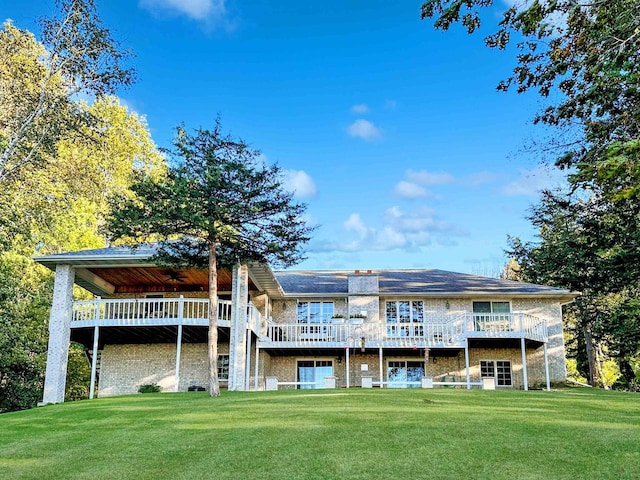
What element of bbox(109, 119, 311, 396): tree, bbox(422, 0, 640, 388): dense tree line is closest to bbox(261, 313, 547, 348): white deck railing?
bbox(109, 119, 311, 396): tree

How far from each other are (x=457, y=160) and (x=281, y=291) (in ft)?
37.0

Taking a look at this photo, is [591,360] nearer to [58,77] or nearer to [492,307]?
[492,307]

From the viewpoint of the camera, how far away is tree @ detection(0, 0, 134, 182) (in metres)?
19.0

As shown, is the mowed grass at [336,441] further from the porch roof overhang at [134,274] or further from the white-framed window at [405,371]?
the white-framed window at [405,371]

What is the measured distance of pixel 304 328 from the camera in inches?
939

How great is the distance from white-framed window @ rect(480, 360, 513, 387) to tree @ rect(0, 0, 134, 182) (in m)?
17.9

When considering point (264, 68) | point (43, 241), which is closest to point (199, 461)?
point (264, 68)

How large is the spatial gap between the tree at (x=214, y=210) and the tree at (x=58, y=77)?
524cm

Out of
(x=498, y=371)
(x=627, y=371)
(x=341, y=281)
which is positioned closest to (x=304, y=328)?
(x=341, y=281)

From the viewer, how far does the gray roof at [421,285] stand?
23422 millimetres

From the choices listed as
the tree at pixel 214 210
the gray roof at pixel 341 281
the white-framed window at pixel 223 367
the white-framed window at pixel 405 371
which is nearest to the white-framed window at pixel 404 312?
the gray roof at pixel 341 281

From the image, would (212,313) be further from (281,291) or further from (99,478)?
(99,478)

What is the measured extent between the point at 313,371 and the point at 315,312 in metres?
2.52

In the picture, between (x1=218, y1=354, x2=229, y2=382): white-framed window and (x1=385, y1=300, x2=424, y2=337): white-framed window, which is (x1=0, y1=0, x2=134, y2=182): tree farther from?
(x1=385, y1=300, x2=424, y2=337): white-framed window
